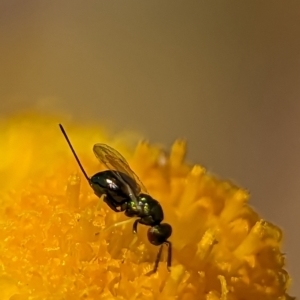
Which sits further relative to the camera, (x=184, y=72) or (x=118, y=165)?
(x=184, y=72)

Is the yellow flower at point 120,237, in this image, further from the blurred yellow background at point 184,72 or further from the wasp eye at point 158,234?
the blurred yellow background at point 184,72

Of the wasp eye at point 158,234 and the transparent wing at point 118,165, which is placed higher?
the transparent wing at point 118,165

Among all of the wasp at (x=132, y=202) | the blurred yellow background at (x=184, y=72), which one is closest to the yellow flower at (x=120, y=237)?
the wasp at (x=132, y=202)

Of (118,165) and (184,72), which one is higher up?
(184,72)

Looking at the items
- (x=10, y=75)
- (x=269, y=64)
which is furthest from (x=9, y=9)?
(x=269, y=64)

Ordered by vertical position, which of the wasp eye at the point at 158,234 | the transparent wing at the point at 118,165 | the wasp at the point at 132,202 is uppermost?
the transparent wing at the point at 118,165

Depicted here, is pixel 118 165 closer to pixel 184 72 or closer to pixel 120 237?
pixel 120 237

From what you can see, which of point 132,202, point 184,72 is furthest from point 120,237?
point 184,72
